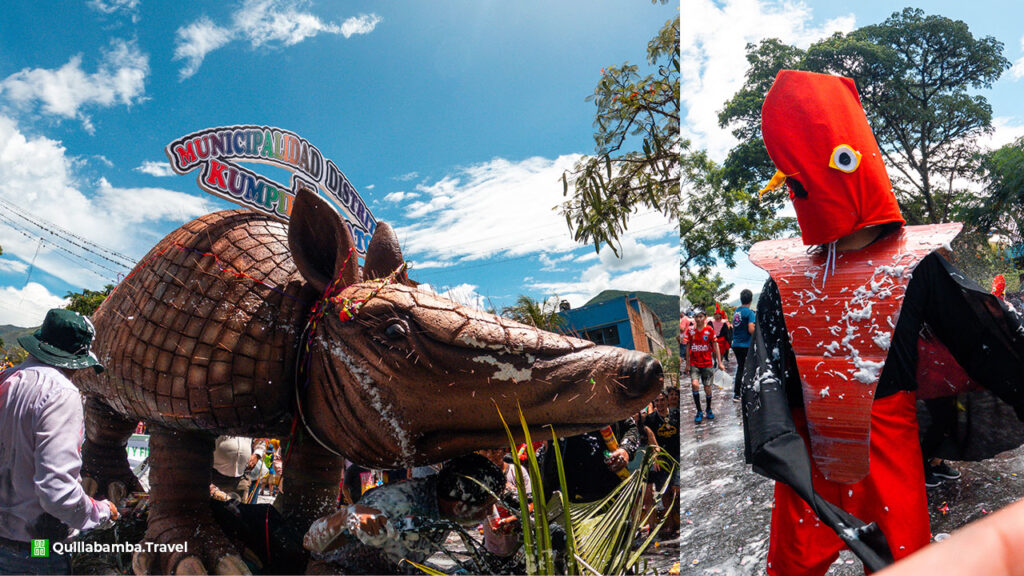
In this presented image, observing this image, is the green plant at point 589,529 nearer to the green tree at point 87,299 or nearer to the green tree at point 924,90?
the green tree at point 924,90

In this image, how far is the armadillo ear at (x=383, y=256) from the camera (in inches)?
59.3

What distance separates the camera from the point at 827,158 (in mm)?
1114

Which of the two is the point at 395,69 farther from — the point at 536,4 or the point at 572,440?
the point at 572,440

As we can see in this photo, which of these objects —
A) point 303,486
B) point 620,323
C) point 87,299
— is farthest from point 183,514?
point 620,323

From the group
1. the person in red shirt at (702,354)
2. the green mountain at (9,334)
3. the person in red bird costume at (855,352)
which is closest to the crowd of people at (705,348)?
the person in red shirt at (702,354)

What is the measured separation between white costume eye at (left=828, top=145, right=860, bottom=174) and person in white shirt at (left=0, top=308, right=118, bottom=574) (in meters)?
1.72

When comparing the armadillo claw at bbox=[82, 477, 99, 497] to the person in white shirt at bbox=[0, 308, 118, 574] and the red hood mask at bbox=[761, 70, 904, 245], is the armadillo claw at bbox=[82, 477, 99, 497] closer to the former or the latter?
the person in white shirt at bbox=[0, 308, 118, 574]

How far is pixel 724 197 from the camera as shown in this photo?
62.6 inches

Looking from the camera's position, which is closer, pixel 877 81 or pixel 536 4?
pixel 877 81

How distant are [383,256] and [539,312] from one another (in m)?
0.57

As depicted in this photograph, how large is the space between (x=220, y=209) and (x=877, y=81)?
171 cm

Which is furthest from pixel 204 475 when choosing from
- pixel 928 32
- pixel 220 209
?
pixel 928 32

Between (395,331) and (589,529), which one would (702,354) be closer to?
(589,529)

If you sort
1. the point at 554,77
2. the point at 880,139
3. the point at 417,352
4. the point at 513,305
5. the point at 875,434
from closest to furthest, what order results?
1. the point at 875,434
2. the point at 417,352
3. the point at 880,139
4. the point at 513,305
5. the point at 554,77
